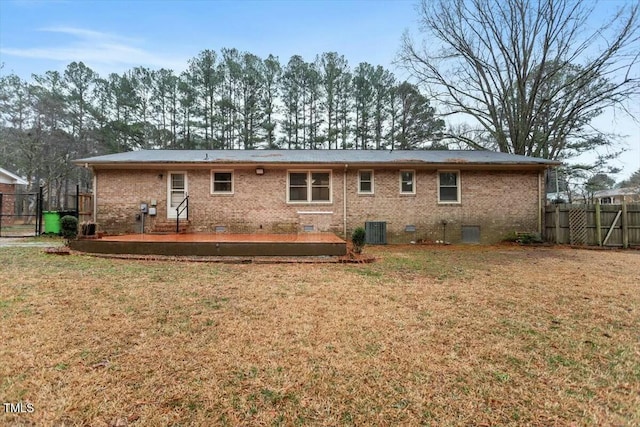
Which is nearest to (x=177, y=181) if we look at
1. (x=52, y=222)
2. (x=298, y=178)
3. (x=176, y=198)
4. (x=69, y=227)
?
(x=176, y=198)

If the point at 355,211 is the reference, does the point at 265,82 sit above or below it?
above

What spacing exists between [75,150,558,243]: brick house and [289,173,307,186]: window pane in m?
0.04

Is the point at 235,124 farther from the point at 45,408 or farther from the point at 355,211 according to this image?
the point at 45,408

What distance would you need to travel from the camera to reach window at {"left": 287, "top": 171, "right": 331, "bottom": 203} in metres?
11.6

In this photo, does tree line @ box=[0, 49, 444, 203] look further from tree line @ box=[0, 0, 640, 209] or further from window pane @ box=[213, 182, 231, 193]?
window pane @ box=[213, 182, 231, 193]

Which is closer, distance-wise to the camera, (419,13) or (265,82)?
(419,13)

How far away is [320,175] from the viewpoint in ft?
38.2

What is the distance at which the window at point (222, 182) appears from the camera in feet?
37.6

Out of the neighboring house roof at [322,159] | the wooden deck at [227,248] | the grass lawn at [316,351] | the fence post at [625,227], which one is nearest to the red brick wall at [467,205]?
the neighboring house roof at [322,159]

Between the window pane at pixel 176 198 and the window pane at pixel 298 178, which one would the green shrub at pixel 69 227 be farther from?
the window pane at pixel 298 178

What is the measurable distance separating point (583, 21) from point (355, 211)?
15233mm

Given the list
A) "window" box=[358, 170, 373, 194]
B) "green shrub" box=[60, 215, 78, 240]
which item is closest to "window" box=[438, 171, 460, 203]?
"window" box=[358, 170, 373, 194]

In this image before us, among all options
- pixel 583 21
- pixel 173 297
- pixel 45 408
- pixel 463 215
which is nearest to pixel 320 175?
pixel 463 215

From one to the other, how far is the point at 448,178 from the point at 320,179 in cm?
502
